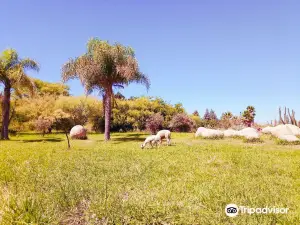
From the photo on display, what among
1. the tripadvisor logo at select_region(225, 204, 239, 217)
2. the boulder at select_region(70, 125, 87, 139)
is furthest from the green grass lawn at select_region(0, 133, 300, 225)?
the boulder at select_region(70, 125, 87, 139)

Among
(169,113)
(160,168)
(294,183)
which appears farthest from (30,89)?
(294,183)

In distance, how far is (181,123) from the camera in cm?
3628

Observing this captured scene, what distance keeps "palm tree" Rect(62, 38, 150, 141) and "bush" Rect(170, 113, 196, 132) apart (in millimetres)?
10140

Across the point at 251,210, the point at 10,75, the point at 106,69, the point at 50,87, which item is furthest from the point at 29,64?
the point at 251,210

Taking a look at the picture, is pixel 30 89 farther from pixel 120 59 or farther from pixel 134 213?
pixel 134 213

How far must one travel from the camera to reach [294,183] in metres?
7.16

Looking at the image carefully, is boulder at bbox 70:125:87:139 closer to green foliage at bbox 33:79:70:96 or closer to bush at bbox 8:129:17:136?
bush at bbox 8:129:17:136

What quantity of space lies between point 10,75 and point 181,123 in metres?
22.1

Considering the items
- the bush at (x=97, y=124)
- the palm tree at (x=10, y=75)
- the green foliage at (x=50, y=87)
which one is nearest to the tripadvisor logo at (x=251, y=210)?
the palm tree at (x=10, y=75)

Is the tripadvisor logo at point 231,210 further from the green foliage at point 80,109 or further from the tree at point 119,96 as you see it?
the tree at point 119,96

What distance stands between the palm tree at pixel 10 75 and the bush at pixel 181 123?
1900 cm

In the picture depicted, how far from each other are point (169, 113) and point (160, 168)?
30.6m

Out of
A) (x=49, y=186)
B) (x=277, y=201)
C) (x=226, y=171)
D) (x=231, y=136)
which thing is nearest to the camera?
(x=277, y=201)

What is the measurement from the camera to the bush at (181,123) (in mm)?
36281
